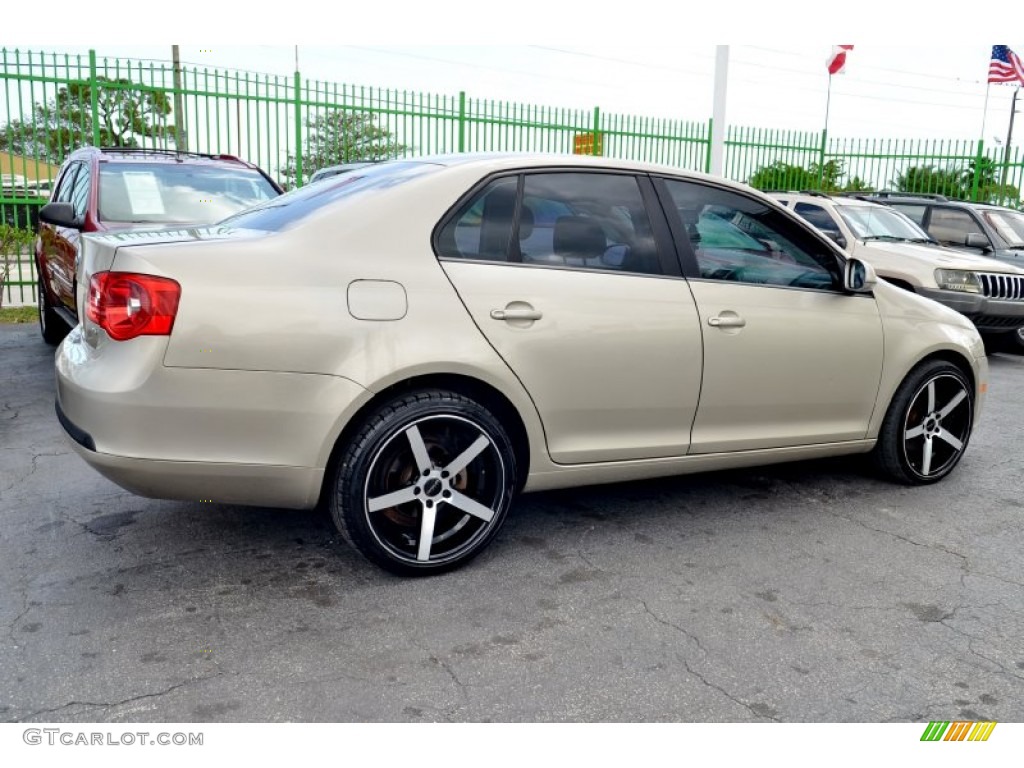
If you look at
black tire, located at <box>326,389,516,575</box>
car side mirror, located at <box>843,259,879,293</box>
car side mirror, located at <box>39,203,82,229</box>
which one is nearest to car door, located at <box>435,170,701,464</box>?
black tire, located at <box>326,389,516,575</box>

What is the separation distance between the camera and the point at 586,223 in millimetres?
3730

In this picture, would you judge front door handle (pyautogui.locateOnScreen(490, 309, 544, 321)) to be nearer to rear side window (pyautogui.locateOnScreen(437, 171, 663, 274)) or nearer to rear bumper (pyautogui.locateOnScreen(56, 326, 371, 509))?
rear side window (pyautogui.locateOnScreen(437, 171, 663, 274))

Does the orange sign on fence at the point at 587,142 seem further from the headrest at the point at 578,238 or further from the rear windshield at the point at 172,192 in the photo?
the headrest at the point at 578,238

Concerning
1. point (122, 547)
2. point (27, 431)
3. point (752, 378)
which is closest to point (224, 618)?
point (122, 547)

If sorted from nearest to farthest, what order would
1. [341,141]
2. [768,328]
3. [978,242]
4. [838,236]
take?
[768,328] < [838,236] < [978,242] < [341,141]

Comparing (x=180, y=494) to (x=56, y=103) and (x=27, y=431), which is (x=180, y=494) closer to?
(x=27, y=431)

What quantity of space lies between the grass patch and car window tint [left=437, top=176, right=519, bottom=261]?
845 cm

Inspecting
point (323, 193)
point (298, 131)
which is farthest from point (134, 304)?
point (298, 131)

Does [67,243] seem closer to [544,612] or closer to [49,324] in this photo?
[49,324]

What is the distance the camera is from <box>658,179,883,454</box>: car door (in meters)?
3.96

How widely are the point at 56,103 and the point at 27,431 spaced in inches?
283

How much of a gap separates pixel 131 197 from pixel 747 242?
4.89m

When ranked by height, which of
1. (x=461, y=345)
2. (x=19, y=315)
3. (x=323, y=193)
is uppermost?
(x=323, y=193)
